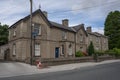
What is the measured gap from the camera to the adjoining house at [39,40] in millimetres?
28766

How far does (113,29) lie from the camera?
65062 millimetres

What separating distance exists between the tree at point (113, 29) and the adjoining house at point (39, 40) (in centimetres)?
2931

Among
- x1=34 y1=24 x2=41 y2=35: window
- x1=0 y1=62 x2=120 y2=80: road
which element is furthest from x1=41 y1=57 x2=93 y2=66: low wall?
x1=0 y1=62 x2=120 y2=80: road

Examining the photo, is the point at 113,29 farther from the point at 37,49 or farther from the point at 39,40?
the point at 37,49

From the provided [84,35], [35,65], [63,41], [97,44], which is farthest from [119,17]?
[35,65]

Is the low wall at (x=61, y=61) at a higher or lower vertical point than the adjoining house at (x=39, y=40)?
lower

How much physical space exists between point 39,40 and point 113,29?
40.2m

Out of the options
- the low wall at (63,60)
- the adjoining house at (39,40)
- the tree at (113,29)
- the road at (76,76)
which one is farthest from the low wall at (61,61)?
the tree at (113,29)

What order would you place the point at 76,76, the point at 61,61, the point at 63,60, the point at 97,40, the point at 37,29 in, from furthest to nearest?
the point at 97,40 → the point at 37,29 → the point at 63,60 → the point at 61,61 → the point at 76,76

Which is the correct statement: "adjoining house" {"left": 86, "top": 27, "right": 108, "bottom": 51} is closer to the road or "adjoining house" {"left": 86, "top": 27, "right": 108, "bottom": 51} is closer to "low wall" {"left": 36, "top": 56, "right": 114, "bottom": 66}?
"low wall" {"left": 36, "top": 56, "right": 114, "bottom": 66}

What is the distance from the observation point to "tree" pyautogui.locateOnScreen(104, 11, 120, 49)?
64.4 metres

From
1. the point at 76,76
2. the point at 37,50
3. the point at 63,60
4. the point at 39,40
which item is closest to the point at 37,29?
the point at 39,40

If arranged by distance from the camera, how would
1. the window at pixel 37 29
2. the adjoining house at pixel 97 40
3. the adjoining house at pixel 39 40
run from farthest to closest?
the adjoining house at pixel 97 40 → the window at pixel 37 29 → the adjoining house at pixel 39 40

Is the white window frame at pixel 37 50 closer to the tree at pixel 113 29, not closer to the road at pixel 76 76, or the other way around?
the road at pixel 76 76
